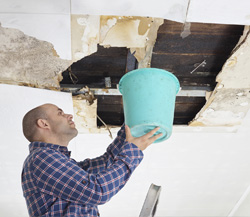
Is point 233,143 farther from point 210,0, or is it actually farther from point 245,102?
point 210,0

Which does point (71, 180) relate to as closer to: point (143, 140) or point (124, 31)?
point (143, 140)

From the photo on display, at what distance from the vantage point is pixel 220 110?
2021 mm

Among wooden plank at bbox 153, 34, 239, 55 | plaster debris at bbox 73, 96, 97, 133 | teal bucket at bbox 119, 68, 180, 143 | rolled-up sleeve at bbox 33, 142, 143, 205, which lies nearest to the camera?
rolled-up sleeve at bbox 33, 142, 143, 205

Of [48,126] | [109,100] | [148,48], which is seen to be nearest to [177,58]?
[148,48]

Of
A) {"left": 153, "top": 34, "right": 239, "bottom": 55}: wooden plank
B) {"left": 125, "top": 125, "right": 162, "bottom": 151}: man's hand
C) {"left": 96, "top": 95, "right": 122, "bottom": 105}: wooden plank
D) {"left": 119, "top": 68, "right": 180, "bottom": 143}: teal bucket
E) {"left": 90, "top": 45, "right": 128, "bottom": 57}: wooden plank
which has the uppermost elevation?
{"left": 153, "top": 34, "right": 239, "bottom": 55}: wooden plank

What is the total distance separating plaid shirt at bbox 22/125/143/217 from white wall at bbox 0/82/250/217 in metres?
0.64

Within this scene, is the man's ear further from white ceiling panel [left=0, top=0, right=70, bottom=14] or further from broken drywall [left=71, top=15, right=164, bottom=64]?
white ceiling panel [left=0, top=0, right=70, bottom=14]

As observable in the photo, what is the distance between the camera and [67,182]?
47.8 inches

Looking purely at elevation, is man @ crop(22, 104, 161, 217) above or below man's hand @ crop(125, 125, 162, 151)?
below

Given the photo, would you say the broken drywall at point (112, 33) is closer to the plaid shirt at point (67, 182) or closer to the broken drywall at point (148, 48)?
Answer: the broken drywall at point (148, 48)

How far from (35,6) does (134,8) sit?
1.42 ft

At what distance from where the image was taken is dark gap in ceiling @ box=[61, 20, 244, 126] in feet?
5.15

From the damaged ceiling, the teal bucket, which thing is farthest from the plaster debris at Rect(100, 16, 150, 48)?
the teal bucket

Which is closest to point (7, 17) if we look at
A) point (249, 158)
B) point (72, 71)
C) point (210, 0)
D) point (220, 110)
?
point (72, 71)
